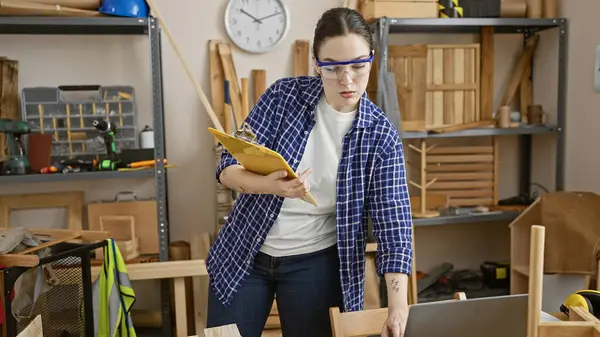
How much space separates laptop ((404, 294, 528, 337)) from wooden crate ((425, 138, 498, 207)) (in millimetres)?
1880

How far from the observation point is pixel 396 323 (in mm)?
1221

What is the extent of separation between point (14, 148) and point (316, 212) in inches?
66.2

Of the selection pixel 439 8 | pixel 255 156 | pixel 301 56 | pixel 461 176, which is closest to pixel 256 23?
pixel 301 56

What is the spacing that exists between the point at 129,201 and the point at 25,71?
797mm

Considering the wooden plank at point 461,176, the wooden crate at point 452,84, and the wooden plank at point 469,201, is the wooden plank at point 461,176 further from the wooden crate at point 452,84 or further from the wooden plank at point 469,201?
the wooden crate at point 452,84

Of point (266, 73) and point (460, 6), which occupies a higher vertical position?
point (460, 6)

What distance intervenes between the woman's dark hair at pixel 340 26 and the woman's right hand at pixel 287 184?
1.06 feet

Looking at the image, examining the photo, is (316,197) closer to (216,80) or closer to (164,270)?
(164,270)

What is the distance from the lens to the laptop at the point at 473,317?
1107mm

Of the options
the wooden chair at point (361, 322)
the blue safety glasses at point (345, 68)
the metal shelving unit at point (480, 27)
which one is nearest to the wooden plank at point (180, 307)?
the metal shelving unit at point (480, 27)

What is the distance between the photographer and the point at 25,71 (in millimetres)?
2719

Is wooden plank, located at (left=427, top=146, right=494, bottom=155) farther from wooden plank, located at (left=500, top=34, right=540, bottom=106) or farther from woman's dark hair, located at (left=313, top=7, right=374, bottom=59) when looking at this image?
woman's dark hair, located at (left=313, top=7, right=374, bottom=59)

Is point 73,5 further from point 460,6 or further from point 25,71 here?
point 460,6

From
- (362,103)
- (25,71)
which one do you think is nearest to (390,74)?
(362,103)
